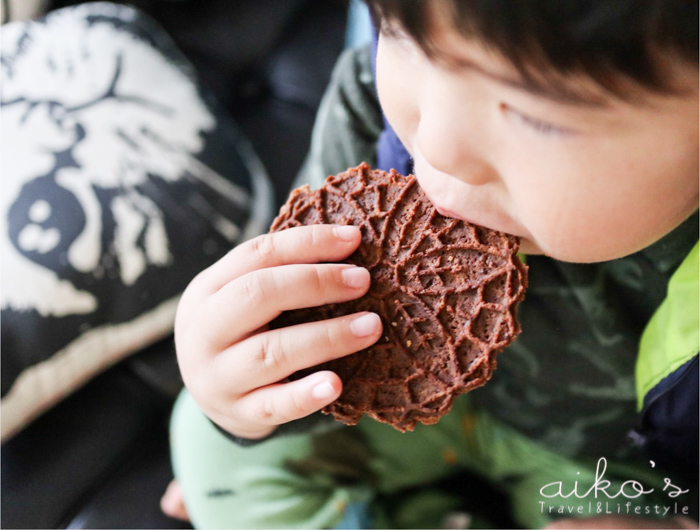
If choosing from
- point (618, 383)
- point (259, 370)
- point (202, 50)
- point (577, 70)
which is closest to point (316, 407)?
point (259, 370)

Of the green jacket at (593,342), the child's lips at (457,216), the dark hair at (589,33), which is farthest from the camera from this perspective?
the green jacket at (593,342)

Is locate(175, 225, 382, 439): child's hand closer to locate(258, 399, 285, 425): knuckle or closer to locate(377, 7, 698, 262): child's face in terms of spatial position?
locate(258, 399, 285, 425): knuckle

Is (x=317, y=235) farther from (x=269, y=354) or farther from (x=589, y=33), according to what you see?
(x=589, y=33)

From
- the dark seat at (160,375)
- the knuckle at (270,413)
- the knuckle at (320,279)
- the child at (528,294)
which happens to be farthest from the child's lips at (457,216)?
the dark seat at (160,375)

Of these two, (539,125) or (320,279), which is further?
(320,279)

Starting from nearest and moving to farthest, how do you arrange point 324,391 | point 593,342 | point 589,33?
1. point 589,33
2. point 324,391
3. point 593,342

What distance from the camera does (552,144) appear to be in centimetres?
36

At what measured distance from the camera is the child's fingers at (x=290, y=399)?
0.47 metres

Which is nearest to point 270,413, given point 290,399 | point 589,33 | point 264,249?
point 290,399

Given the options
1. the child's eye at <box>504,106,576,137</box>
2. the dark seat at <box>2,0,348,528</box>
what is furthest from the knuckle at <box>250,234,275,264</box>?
the dark seat at <box>2,0,348,528</box>

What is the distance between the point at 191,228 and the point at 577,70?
0.60m

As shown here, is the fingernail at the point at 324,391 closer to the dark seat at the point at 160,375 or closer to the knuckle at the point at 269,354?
the knuckle at the point at 269,354

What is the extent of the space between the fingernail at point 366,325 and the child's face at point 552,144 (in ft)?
0.40

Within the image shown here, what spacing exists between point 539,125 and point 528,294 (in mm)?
390
